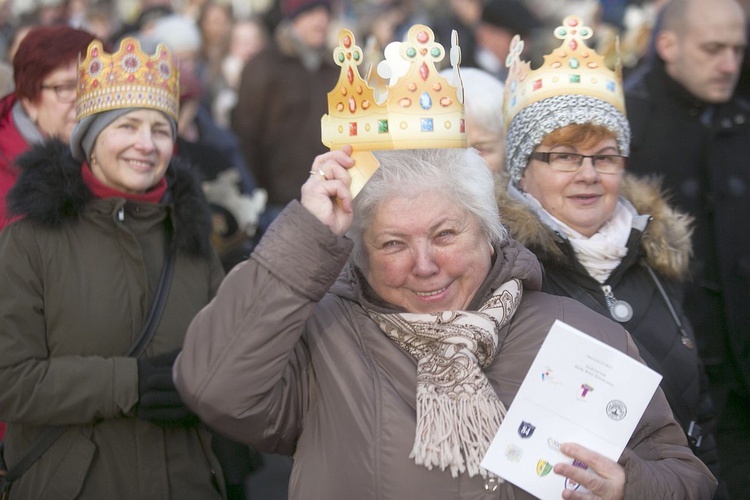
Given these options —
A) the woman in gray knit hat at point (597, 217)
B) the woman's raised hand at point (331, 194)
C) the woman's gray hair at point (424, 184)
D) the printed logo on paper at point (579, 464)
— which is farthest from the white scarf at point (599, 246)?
the woman's raised hand at point (331, 194)

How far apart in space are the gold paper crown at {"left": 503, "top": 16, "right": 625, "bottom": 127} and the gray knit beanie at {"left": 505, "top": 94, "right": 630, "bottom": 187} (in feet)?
0.13

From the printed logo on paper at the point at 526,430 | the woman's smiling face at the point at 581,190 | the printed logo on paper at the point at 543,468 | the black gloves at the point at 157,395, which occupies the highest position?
the woman's smiling face at the point at 581,190

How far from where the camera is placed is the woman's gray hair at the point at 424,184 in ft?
9.89

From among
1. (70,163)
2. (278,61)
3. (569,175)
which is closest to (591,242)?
(569,175)

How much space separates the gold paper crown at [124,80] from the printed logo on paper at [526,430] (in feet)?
6.86

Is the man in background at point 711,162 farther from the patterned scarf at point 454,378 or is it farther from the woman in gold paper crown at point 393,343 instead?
the patterned scarf at point 454,378

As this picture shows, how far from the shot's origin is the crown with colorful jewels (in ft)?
9.86

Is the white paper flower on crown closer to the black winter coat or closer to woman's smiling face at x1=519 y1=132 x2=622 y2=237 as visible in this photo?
woman's smiling face at x1=519 y1=132 x2=622 y2=237

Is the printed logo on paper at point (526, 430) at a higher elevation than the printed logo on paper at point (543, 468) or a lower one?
higher

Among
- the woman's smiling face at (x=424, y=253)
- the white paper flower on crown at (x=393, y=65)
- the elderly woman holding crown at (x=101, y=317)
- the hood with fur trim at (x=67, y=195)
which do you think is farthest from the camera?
the hood with fur trim at (x=67, y=195)

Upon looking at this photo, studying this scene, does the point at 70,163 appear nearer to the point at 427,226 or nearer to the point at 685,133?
the point at 427,226

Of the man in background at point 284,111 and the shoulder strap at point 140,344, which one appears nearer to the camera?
the shoulder strap at point 140,344

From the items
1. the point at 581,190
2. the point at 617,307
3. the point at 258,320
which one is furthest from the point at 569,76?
the point at 258,320

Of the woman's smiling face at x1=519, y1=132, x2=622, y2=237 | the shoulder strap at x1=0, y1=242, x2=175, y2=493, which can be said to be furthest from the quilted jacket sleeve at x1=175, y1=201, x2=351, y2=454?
the woman's smiling face at x1=519, y1=132, x2=622, y2=237
